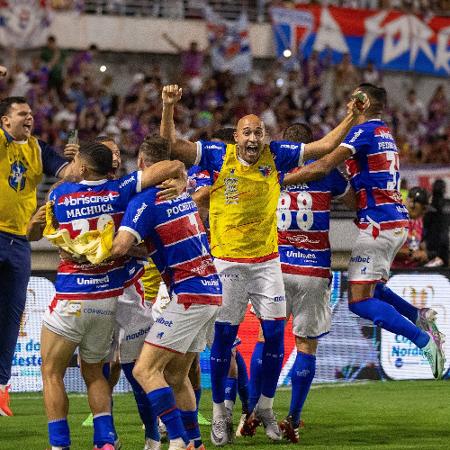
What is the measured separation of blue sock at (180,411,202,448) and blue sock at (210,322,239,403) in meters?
1.17

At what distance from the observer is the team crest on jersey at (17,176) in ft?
32.4

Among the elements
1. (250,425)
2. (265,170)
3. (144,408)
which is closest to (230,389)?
(250,425)

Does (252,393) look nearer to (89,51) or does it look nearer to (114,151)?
(114,151)

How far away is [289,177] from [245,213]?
0.50 meters

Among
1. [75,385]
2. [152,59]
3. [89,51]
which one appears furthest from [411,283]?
[152,59]

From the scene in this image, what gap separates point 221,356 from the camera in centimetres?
892

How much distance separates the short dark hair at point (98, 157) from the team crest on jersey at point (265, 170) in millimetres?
1582

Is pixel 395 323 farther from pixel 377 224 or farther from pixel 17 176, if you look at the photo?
pixel 17 176

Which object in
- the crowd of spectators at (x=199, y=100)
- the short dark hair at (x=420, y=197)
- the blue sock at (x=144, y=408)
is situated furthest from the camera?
the crowd of spectators at (x=199, y=100)

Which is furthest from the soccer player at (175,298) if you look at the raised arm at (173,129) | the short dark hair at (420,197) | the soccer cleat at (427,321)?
the short dark hair at (420,197)

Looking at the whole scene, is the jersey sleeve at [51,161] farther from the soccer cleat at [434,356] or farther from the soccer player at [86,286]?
the soccer cleat at [434,356]

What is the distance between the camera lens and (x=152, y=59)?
81.9 feet

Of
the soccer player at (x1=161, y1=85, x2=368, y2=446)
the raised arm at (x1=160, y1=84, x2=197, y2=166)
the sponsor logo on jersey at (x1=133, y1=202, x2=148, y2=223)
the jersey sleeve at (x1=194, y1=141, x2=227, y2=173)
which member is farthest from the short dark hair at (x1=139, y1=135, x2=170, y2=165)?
the jersey sleeve at (x1=194, y1=141, x2=227, y2=173)

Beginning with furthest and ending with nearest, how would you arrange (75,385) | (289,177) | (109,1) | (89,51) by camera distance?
(109,1), (89,51), (75,385), (289,177)
